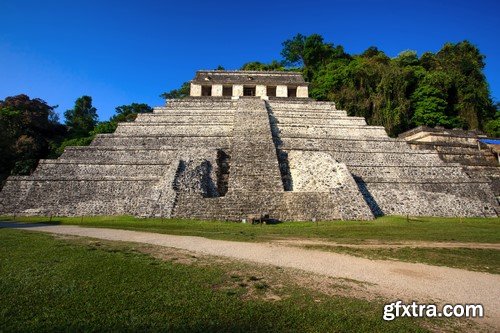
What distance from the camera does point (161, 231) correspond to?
10.5 m

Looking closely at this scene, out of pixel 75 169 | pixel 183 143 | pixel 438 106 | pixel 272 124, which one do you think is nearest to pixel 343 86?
pixel 438 106

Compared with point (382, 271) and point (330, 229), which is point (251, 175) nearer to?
point (330, 229)

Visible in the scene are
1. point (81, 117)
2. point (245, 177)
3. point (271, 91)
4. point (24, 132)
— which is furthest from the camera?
point (81, 117)

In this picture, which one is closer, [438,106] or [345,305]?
[345,305]

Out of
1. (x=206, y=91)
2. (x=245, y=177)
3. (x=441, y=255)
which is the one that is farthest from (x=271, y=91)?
(x=441, y=255)

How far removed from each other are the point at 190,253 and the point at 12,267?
3.30 meters

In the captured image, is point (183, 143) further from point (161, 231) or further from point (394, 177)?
point (394, 177)

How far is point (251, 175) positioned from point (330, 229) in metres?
5.65

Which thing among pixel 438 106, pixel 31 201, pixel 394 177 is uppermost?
pixel 438 106

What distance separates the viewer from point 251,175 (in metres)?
16.0

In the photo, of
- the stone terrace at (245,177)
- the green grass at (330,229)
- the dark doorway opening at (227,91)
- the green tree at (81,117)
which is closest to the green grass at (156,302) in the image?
the green grass at (330,229)

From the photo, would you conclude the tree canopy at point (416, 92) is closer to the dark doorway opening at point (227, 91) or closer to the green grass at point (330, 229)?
the dark doorway opening at point (227, 91)

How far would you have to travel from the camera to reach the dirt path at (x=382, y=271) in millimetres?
4898
